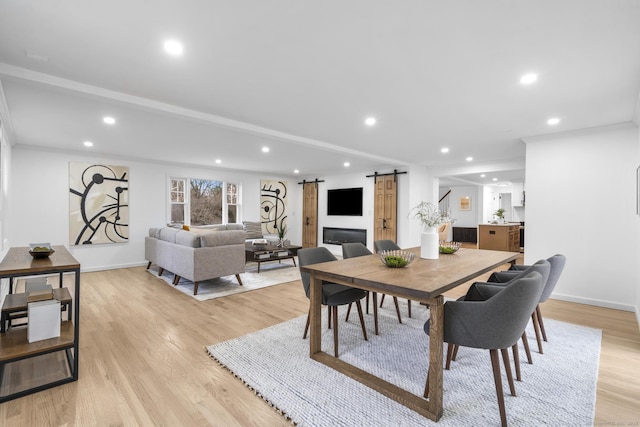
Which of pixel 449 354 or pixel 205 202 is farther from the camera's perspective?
pixel 205 202

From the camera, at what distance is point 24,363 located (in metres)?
2.33

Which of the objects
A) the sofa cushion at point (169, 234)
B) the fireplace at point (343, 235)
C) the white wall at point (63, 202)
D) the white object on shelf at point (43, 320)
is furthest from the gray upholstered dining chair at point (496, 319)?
the fireplace at point (343, 235)

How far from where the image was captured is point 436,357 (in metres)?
1.75

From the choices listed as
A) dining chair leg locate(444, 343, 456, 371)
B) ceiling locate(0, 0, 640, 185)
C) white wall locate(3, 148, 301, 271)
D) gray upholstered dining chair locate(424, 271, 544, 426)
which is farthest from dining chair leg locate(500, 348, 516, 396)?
white wall locate(3, 148, 301, 271)

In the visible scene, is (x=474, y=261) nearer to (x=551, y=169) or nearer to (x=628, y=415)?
(x=628, y=415)

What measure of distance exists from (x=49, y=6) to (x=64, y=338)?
2104 millimetres

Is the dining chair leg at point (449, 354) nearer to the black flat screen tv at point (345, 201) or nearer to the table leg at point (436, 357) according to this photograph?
the table leg at point (436, 357)

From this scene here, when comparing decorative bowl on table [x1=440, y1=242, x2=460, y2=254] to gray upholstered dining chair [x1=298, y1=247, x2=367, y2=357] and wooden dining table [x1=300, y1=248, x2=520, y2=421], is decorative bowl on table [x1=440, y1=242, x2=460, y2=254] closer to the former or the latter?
wooden dining table [x1=300, y1=248, x2=520, y2=421]

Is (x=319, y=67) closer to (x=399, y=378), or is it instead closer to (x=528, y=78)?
(x=528, y=78)

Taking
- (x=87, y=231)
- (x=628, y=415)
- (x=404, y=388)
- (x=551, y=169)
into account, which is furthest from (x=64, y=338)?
(x=551, y=169)

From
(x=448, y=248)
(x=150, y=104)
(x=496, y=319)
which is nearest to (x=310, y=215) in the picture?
(x=448, y=248)

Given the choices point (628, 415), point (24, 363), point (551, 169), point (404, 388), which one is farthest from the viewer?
point (551, 169)

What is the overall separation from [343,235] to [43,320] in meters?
6.86

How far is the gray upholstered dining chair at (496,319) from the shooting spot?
1656mm
